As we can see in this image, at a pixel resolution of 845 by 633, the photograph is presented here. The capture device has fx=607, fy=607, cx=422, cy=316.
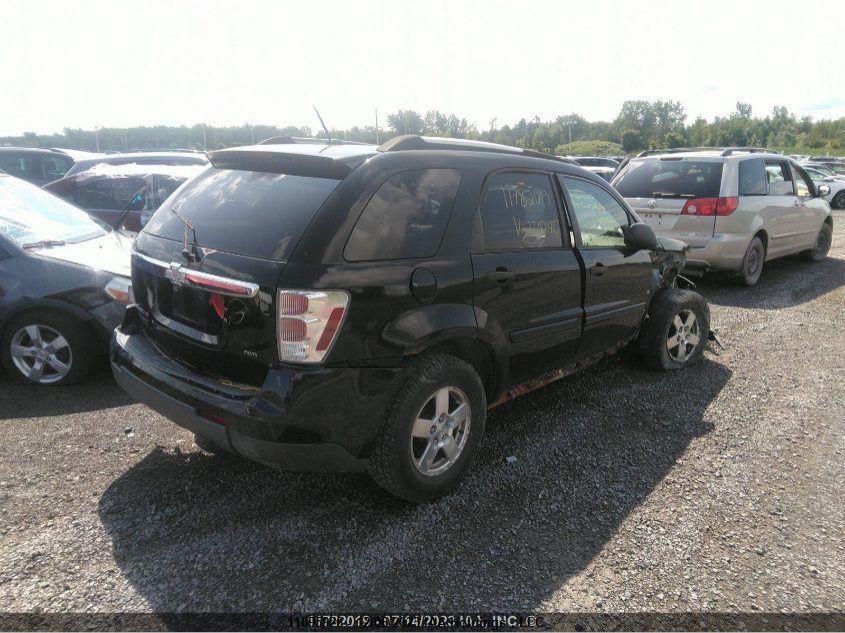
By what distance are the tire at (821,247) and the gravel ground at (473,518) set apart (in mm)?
6842

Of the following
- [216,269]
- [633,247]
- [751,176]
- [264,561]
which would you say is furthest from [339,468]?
[751,176]

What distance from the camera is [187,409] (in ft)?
9.27

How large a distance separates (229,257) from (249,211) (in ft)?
0.95

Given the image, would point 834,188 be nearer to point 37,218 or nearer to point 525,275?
point 525,275

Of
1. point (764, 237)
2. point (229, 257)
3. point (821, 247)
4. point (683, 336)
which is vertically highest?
point (229, 257)

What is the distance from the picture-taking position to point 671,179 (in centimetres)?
787

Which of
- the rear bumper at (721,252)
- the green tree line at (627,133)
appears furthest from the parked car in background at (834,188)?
the green tree line at (627,133)

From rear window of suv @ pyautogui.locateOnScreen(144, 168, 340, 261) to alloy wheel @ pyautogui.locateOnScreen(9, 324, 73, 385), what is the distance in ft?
6.21

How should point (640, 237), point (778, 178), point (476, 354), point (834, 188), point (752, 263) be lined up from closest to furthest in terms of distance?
point (476, 354), point (640, 237), point (752, 263), point (778, 178), point (834, 188)

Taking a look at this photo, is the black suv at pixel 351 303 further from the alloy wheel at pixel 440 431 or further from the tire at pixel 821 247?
the tire at pixel 821 247

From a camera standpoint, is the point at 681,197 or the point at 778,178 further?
the point at 778,178

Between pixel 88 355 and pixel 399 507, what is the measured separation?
2908 mm

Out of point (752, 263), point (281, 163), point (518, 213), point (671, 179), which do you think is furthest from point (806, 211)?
point (281, 163)

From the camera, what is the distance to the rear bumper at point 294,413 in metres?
2.59
